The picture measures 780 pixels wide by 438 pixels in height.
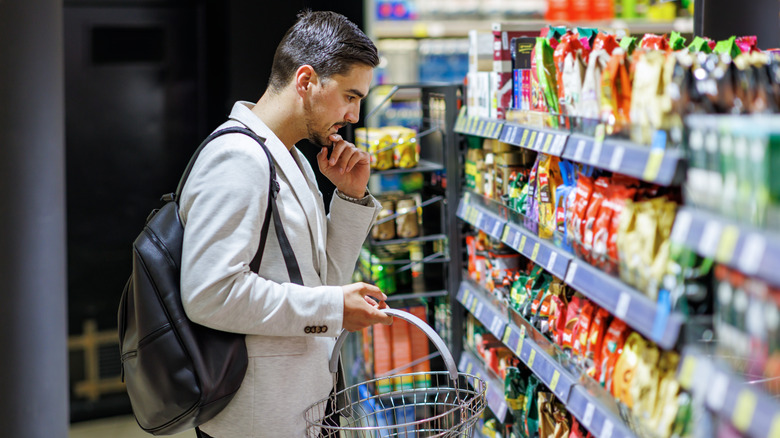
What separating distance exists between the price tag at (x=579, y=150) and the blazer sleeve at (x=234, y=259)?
769 millimetres

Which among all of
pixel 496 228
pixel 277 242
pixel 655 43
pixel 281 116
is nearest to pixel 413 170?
pixel 496 228

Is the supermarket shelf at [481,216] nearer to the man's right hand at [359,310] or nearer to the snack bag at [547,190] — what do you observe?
the snack bag at [547,190]

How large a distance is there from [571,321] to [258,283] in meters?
1.05

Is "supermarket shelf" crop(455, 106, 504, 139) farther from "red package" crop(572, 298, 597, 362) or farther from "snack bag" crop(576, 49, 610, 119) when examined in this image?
"red package" crop(572, 298, 597, 362)

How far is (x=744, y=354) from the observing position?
4.11 ft

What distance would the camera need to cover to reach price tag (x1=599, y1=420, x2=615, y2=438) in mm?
1873

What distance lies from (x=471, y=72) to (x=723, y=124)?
2184mm

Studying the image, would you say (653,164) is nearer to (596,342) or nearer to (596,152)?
(596,152)

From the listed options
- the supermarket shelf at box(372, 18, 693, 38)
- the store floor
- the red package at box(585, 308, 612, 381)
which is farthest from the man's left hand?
the supermarket shelf at box(372, 18, 693, 38)

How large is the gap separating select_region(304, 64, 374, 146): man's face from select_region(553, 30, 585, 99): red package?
652 mm

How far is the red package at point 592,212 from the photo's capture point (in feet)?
6.81

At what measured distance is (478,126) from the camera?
319cm

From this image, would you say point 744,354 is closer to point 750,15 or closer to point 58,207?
point 750,15

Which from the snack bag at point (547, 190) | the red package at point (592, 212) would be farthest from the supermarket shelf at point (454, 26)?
the red package at point (592, 212)
